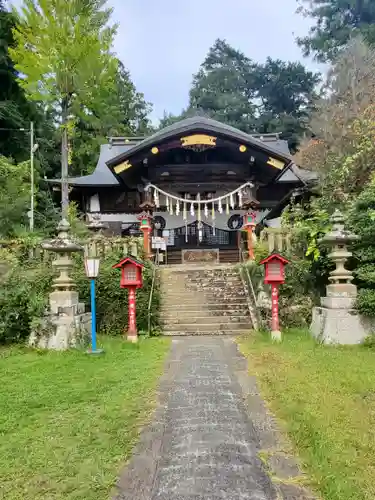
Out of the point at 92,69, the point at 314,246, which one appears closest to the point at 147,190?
the point at 92,69

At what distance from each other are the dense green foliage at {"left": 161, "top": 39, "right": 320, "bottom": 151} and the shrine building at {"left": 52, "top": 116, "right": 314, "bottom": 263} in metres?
19.9

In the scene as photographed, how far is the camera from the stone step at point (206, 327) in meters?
9.57

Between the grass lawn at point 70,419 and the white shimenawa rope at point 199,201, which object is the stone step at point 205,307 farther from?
the white shimenawa rope at point 199,201

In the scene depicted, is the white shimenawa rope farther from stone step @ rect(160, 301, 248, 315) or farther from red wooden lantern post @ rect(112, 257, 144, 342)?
red wooden lantern post @ rect(112, 257, 144, 342)

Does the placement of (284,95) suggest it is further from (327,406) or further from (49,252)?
(327,406)

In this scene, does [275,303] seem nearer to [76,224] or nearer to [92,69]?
[76,224]

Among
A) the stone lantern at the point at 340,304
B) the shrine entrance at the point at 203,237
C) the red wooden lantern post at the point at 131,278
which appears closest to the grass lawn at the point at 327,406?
the stone lantern at the point at 340,304

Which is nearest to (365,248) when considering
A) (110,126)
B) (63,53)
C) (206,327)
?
(206,327)

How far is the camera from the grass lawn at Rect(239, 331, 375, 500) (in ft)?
9.40

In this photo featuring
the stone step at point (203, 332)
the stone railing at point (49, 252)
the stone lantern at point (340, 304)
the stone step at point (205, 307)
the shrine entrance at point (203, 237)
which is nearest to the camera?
the stone lantern at point (340, 304)

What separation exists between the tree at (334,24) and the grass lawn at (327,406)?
33575 millimetres

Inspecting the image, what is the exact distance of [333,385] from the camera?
495cm

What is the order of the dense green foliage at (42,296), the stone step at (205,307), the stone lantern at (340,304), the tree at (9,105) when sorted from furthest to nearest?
1. the tree at (9,105)
2. the stone step at (205,307)
3. the dense green foliage at (42,296)
4. the stone lantern at (340,304)

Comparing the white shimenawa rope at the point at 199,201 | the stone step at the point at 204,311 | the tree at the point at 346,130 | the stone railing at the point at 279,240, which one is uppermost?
the tree at the point at 346,130
